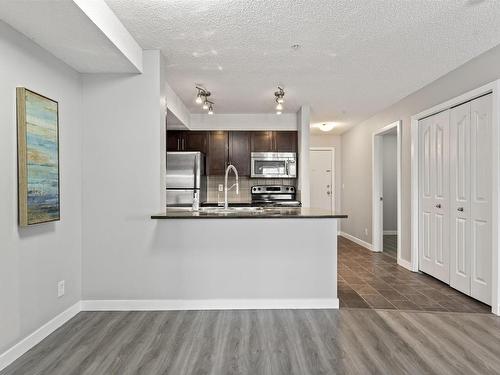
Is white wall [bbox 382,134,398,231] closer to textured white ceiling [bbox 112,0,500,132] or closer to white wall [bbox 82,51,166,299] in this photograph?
textured white ceiling [bbox 112,0,500,132]

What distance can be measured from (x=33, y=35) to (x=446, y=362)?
354cm

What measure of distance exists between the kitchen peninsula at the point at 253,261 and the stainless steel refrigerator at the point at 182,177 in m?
1.86

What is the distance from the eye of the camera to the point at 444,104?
393cm

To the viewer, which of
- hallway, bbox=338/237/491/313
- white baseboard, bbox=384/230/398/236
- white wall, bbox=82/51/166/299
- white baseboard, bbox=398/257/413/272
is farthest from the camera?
white baseboard, bbox=384/230/398/236

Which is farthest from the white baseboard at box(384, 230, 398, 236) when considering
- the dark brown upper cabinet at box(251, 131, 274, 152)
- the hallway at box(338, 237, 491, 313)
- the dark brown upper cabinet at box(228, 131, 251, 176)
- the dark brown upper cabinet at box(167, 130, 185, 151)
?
the dark brown upper cabinet at box(167, 130, 185, 151)

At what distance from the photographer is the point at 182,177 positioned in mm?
5195

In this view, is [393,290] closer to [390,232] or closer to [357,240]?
[357,240]

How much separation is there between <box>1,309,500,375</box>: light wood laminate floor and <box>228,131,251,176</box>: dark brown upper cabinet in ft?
10.4

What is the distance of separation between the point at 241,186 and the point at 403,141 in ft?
9.18

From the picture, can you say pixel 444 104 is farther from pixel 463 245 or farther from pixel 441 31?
pixel 463 245

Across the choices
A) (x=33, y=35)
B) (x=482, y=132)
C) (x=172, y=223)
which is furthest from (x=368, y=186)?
(x=33, y=35)

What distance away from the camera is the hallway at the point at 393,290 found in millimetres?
3367

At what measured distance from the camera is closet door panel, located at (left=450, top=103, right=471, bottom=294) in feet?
11.8

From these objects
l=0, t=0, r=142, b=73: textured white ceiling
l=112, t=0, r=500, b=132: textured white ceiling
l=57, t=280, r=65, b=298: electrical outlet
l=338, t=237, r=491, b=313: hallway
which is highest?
l=112, t=0, r=500, b=132: textured white ceiling
